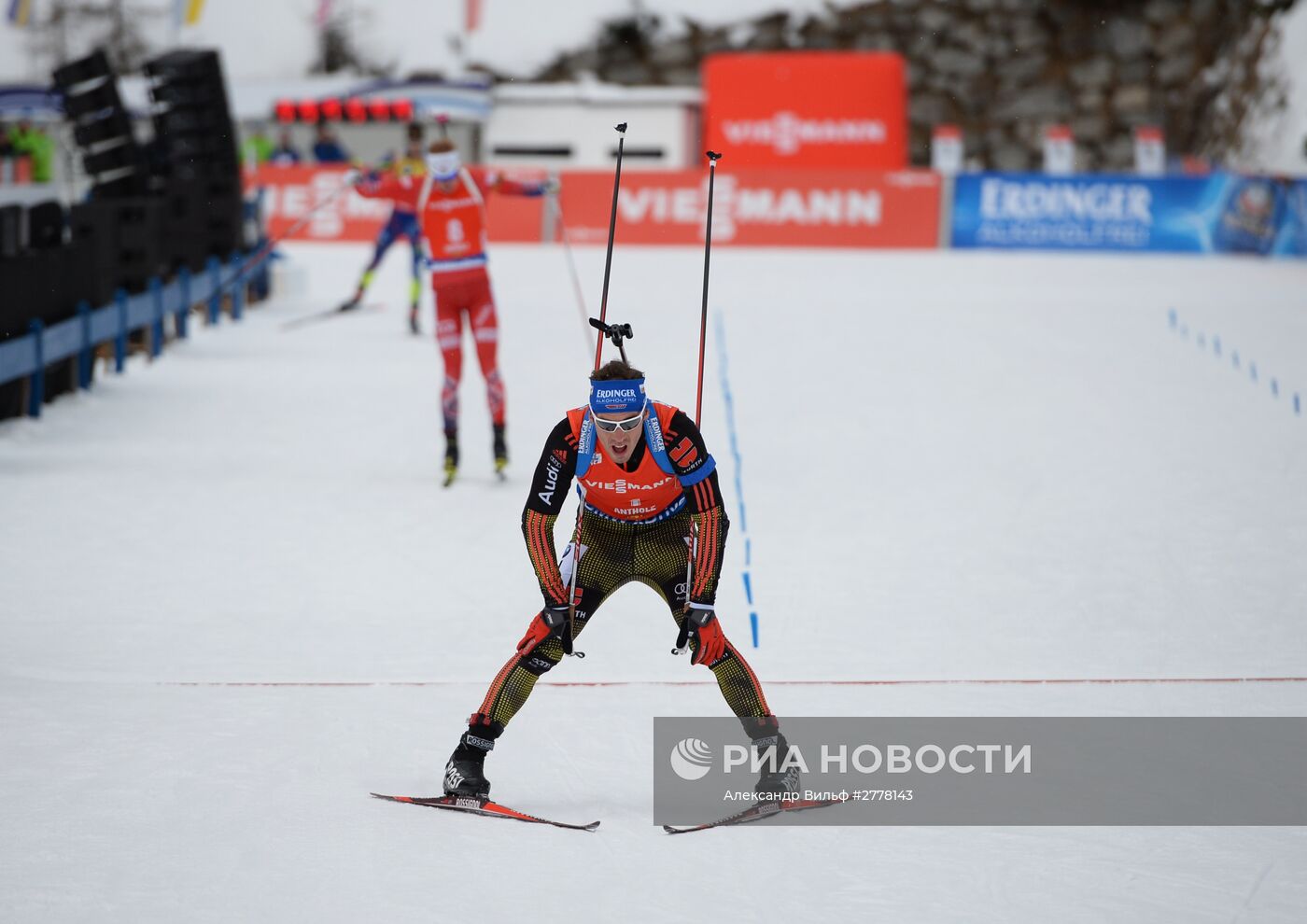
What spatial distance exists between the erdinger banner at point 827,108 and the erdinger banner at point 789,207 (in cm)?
845

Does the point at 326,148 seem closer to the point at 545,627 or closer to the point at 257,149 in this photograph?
the point at 257,149

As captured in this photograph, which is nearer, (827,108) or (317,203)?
(317,203)

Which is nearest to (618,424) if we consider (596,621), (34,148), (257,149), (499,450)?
(596,621)

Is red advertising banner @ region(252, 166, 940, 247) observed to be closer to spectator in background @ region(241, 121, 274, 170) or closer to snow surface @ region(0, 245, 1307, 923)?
spectator in background @ region(241, 121, 274, 170)

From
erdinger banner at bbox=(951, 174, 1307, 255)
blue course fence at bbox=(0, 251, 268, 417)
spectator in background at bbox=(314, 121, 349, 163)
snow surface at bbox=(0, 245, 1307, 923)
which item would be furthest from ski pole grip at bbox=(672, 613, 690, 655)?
spectator in background at bbox=(314, 121, 349, 163)

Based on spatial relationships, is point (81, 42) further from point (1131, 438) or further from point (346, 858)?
point (346, 858)

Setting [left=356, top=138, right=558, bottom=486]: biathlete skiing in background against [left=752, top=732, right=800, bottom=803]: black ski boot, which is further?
[left=356, top=138, right=558, bottom=486]: biathlete skiing in background

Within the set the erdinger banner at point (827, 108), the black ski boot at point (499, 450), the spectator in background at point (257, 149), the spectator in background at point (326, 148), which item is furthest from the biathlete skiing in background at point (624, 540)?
the erdinger banner at point (827, 108)

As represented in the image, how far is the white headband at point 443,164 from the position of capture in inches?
445

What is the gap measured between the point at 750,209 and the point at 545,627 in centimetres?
2451

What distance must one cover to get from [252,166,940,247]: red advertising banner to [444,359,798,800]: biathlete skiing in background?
23.6 meters

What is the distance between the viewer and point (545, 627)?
5414 mm

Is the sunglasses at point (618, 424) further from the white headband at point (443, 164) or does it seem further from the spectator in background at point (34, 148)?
the spectator in background at point (34, 148)

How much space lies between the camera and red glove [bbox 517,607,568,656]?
5352 mm
